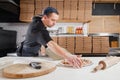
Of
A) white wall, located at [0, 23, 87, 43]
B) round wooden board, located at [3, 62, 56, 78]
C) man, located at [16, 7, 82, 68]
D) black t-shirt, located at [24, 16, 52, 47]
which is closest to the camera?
round wooden board, located at [3, 62, 56, 78]

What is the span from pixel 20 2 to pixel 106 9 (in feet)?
6.48

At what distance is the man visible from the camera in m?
1.20

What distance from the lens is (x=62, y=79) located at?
2.91 ft

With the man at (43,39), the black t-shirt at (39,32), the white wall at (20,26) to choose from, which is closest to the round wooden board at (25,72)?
the man at (43,39)

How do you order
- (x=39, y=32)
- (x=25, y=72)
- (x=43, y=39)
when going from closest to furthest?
(x=25, y=72) < (x=43, y=39) < (x=39, y=32)

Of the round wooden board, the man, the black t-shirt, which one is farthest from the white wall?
the round wooden board

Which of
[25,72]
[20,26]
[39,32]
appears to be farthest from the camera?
[20,26]

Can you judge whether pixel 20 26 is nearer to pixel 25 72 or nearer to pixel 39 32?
pixel 39 32

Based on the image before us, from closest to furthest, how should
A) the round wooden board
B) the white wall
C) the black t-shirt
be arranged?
the round wooden board, the black t-shirt, the white wall

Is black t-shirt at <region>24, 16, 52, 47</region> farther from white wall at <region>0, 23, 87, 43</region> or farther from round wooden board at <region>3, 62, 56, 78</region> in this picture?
white wall at <region>0, 23, 87, 43</region>

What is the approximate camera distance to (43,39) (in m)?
1.56

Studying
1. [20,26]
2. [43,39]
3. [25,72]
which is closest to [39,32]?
[43,39]

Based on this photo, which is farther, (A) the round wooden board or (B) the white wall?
(B) the white wall

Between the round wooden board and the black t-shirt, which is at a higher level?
the black t-shirt
